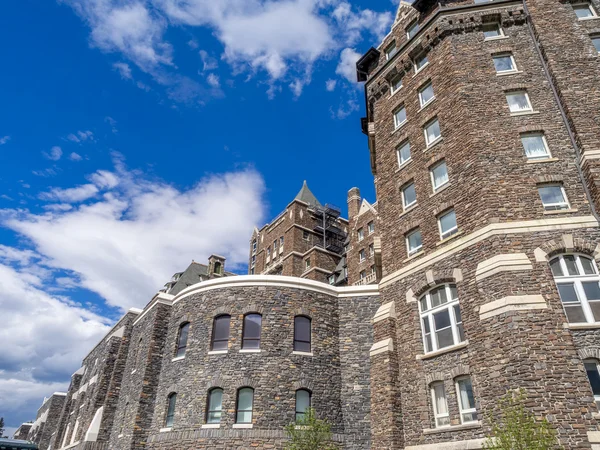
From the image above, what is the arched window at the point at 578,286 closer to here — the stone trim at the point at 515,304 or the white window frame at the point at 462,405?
the stone trim at the point at 515,304

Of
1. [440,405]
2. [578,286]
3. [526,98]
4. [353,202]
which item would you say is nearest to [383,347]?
[440,405]

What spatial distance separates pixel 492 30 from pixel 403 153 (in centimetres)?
748

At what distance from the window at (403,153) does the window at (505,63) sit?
5.31 meters

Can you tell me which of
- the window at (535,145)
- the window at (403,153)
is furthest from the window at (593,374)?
the window at (403,153)

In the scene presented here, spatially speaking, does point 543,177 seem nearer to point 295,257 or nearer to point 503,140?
point 503,140

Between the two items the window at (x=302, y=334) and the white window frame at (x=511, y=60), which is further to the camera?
the window at (x=302, y=334)

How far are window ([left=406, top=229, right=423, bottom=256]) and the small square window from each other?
673 centimetres

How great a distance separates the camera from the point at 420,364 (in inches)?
668

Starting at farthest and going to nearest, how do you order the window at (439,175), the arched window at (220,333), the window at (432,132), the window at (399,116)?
the window at (399,116), the arched window at (220,333), the window at (432,132), the window at (439,175)

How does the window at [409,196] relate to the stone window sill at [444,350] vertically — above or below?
above

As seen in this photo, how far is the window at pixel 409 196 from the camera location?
67.9ft

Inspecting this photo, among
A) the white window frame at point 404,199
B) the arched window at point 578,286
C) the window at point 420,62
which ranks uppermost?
the window at point 420,62

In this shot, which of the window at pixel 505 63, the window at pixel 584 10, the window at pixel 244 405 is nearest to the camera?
the window at pixel 244 405

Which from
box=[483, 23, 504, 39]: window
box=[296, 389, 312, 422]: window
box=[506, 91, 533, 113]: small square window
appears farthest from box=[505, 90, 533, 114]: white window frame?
box=[296, 389, 312, 422]: window
